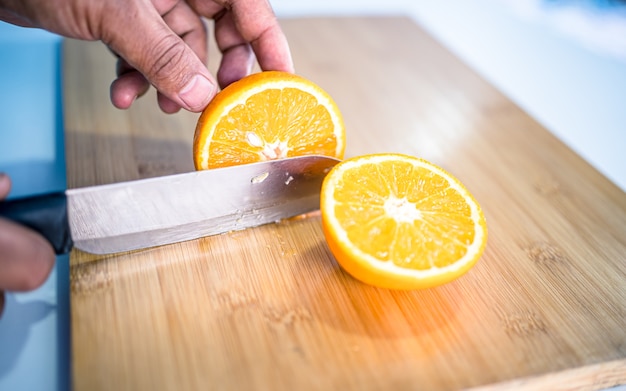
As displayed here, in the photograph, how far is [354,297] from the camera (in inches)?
45.2

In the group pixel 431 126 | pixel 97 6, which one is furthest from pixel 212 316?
pixel 431 126

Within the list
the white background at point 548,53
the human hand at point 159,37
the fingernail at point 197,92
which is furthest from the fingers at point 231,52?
the white background at point 548,53

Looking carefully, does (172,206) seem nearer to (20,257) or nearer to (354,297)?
(20,257)

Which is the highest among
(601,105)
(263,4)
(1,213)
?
(263,4)

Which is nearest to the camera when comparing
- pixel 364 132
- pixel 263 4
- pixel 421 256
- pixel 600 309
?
pixel 421 256

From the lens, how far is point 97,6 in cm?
114

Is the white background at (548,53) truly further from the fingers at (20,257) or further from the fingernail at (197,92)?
the fingers at (20,257)

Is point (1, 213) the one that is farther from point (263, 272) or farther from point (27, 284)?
point (263, 272)

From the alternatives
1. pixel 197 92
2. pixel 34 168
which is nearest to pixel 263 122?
pixel 197 92

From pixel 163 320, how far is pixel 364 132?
91 centimetres

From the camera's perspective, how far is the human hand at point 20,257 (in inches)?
39.0

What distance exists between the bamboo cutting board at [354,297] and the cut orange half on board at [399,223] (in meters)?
0.12

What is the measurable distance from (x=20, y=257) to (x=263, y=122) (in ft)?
1.94

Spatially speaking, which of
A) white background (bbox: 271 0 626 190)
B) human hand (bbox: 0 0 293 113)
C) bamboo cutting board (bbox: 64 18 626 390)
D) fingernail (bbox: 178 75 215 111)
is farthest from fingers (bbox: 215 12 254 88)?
white background (bbox: 271 0 626 190)
